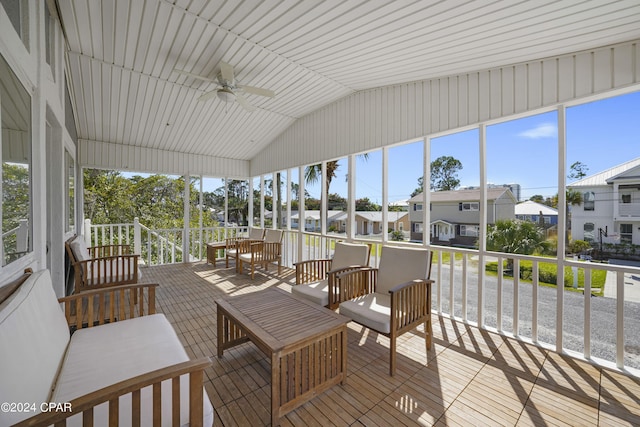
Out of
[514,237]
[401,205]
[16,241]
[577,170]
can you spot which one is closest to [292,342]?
[16,241]

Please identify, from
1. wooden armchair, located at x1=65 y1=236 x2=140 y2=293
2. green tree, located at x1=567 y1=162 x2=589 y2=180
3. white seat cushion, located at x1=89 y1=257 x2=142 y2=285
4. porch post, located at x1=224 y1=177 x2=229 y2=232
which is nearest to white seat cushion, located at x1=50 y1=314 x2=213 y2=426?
wooden armchair, located at x1=65 y1=236 x2=140 y2=293

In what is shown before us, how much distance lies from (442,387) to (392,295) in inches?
32.9

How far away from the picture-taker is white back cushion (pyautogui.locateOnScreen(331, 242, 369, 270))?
3684 mm

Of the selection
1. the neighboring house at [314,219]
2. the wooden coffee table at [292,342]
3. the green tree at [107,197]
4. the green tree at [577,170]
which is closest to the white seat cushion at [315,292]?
the wooden coffee table at [292,342]

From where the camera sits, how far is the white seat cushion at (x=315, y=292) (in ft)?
10.1

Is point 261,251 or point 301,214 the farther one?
point 301,214

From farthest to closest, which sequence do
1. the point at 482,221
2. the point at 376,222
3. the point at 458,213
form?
the point at 376,222
the point at 458,213
the point at 482,221

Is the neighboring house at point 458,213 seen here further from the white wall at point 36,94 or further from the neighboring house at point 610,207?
the white wall at point 36,94

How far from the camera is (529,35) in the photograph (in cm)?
250

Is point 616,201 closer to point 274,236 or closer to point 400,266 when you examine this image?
point 400,266

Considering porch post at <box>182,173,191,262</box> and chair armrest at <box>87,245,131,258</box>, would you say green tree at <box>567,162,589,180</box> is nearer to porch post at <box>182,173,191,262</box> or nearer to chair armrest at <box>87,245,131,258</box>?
chair armrest at <box>87,245,131,258</box>

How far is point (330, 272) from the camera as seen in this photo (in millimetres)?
3031

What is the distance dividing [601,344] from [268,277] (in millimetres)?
4935

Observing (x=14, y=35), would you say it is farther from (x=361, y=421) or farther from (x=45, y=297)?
(x=361, y=421)
